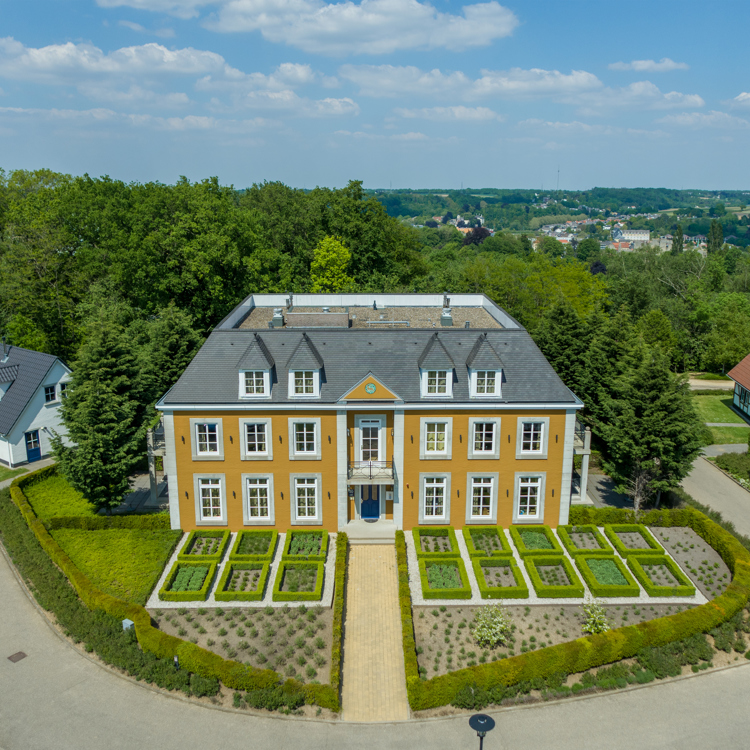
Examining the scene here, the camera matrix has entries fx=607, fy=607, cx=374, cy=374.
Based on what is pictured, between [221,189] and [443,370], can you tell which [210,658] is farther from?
[221,189]

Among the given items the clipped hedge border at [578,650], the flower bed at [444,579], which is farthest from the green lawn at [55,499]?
the clipped hedge border at [578,650]

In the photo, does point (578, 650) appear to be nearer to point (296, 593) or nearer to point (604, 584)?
point (604, 584)

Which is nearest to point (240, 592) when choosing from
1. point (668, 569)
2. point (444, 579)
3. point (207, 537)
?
point (207, 537)

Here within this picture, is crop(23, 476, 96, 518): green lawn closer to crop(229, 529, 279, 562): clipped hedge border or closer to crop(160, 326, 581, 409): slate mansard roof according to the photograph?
crop(229, 529, 279, 562): clipped hedge border

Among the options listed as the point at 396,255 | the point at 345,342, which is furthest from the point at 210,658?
the point at 396,255

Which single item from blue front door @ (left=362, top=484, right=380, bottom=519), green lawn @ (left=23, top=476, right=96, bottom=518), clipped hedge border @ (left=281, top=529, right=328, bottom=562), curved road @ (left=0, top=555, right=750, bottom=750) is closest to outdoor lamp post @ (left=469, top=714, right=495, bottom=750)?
curved road @ (left=0, top=555, right=750, bottom=750)

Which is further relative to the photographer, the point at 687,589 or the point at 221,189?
the point at 221,189
